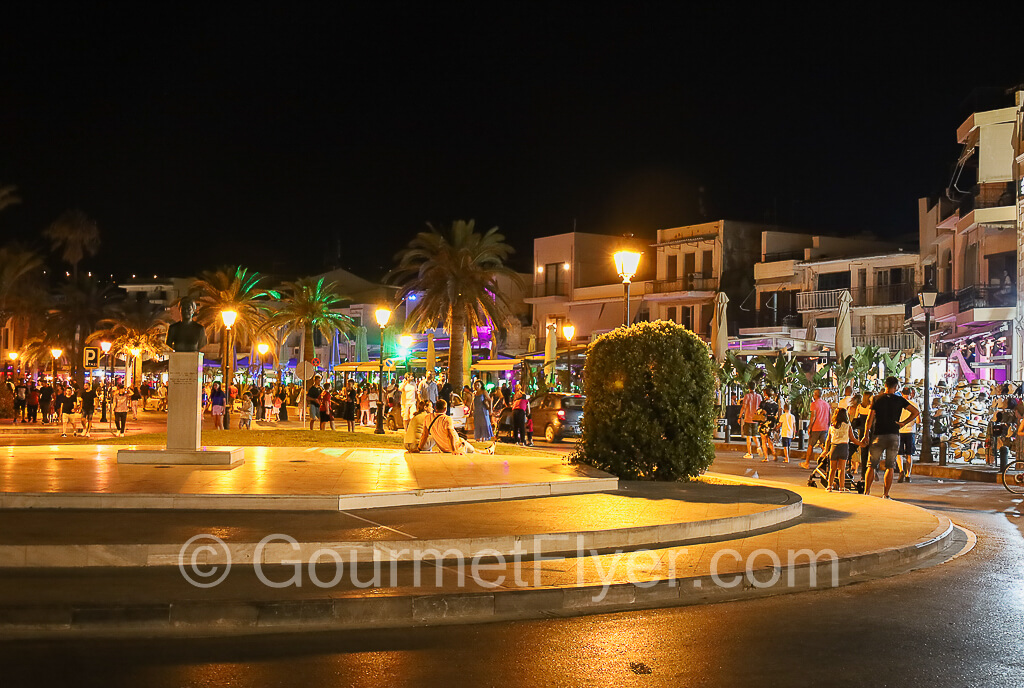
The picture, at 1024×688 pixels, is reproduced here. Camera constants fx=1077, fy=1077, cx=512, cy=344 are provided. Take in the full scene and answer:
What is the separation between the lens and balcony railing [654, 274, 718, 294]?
192 feet

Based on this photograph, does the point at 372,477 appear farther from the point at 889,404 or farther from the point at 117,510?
the point at 889,404

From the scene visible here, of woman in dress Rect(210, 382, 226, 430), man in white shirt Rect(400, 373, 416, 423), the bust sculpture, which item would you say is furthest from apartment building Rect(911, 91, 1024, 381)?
the bust sculpture

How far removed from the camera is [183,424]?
1603 cm

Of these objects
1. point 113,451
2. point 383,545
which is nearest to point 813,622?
point 383,545

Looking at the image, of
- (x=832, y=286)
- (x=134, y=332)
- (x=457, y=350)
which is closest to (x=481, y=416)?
(x=457, y=350)

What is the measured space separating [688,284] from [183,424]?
46026 mm

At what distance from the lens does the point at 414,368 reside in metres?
64.2

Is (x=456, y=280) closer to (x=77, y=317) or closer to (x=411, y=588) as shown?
(x=77, y=317)

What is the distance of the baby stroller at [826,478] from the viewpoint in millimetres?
17000

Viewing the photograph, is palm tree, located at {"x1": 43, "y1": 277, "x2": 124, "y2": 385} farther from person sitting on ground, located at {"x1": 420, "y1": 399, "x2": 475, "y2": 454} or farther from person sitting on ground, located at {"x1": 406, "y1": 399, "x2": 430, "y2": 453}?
person sitting on ground, located at {"x1": 420, "y1": 399, "x2": 475, "y2": 454}

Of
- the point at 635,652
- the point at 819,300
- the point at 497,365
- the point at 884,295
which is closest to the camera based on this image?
the point at 635,652

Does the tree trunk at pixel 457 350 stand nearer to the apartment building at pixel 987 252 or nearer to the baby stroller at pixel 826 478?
the apartment building at pixel 987 252

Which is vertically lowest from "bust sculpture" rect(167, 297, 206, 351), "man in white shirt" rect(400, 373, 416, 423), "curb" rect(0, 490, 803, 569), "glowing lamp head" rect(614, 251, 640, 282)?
"curb" rect(0, 490, 803, 569)

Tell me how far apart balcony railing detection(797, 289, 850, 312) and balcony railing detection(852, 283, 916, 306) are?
938 millimetres
